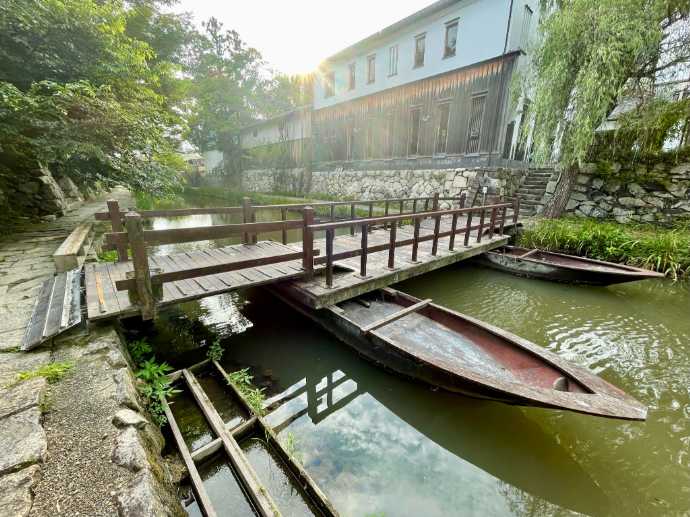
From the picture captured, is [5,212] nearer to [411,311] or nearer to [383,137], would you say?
[411,311]

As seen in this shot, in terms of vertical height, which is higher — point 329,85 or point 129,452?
point 329,85

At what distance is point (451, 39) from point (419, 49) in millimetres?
1619

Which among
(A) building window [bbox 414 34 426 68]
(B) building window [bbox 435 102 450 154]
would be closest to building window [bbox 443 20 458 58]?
(A) building window [bbox 414 34 426 68]

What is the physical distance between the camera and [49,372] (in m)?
2.22

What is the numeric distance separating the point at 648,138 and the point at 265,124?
72.3ft

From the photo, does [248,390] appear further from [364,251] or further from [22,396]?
[364,251]

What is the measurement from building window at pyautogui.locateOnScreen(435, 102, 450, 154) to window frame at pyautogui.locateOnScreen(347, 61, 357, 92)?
6184mm

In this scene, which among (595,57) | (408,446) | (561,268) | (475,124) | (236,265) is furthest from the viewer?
(475,124)

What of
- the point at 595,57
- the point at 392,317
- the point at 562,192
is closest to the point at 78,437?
the point at 392,317

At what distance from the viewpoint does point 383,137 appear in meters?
14.9

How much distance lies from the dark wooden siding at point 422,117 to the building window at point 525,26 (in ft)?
3.44

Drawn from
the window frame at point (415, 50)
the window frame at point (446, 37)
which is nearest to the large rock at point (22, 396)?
the window frame at point (446, 37)

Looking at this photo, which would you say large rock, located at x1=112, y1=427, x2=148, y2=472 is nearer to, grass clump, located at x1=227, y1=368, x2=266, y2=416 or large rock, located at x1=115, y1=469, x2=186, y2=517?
large rock, located at x1=115, y1=469, x2=186, y2=517

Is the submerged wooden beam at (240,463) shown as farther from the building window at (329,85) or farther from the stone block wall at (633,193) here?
the building window at (329,85)
